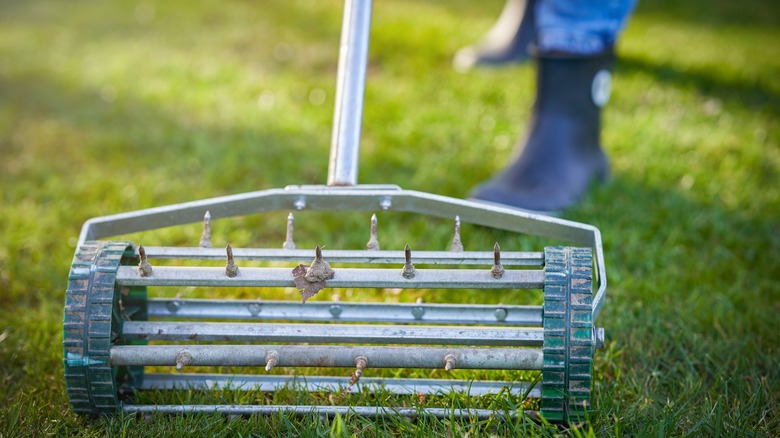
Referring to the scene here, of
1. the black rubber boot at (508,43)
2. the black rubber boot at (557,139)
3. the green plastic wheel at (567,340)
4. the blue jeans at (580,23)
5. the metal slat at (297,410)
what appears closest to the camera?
the green plastic wheel at (567,340)

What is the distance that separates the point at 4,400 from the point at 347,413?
2.57ft

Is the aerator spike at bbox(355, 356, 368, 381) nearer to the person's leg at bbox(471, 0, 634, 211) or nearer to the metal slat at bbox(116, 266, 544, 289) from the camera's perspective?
the metal slat at bbox(116, 266, 544, 289)

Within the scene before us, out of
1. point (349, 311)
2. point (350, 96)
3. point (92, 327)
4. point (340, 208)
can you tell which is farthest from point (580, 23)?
point (92, 327)

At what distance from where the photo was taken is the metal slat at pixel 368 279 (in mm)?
1540

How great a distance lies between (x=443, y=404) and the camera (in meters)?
1.64

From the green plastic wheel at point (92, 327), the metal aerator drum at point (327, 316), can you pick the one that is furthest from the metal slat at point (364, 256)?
the green plastic wheel at point (92, 327)

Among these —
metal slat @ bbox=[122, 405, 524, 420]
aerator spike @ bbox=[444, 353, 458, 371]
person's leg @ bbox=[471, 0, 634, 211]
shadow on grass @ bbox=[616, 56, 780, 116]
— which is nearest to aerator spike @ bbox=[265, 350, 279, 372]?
metal slat @ bbox=[122, 405, 524, 420]

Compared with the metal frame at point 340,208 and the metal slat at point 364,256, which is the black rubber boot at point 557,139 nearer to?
the metal frame at point 340,208

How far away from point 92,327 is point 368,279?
542 mm

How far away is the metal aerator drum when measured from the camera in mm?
1500

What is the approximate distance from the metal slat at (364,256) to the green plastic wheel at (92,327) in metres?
0.10

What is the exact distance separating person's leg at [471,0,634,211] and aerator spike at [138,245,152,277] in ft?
4.53

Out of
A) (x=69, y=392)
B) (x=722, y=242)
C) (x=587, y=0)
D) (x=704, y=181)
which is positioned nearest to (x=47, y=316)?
(x=69, y=392)

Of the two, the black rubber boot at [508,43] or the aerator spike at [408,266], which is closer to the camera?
the aerator spike at [408,266]
